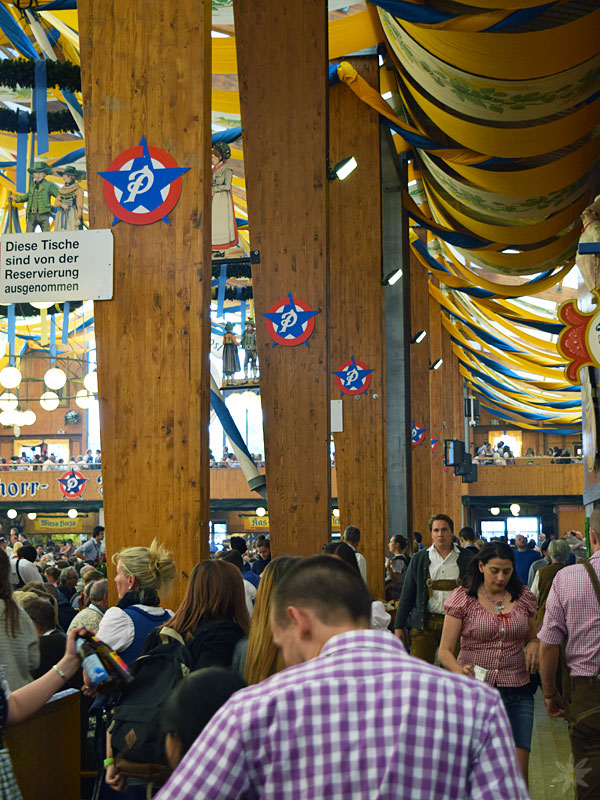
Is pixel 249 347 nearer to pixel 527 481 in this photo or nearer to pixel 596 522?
pixel 596 522

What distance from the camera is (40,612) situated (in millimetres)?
4387

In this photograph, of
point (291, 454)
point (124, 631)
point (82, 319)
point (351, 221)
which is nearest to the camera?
point (124, 631)

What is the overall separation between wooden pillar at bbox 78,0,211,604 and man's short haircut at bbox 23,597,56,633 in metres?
0.46

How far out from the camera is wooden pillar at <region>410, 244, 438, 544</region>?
17.4 meters

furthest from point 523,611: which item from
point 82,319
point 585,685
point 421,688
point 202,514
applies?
point 82,319

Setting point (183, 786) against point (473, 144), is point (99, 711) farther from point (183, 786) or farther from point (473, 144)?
point (473, 144)

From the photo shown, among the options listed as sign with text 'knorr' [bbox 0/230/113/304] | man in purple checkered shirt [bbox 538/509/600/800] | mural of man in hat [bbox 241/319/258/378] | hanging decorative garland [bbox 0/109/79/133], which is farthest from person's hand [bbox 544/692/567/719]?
mural of man in hat [bbox 241/319/258/378]

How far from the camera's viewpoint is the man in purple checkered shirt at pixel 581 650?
11.9 feet

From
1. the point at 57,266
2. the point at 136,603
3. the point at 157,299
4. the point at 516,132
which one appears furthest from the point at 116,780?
the point at 516,132

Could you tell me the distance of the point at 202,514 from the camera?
4.26m

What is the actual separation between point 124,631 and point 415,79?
759 cm

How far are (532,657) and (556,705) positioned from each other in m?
0.22

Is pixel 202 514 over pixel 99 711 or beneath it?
over

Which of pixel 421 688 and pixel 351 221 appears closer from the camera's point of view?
pixel 421 688
